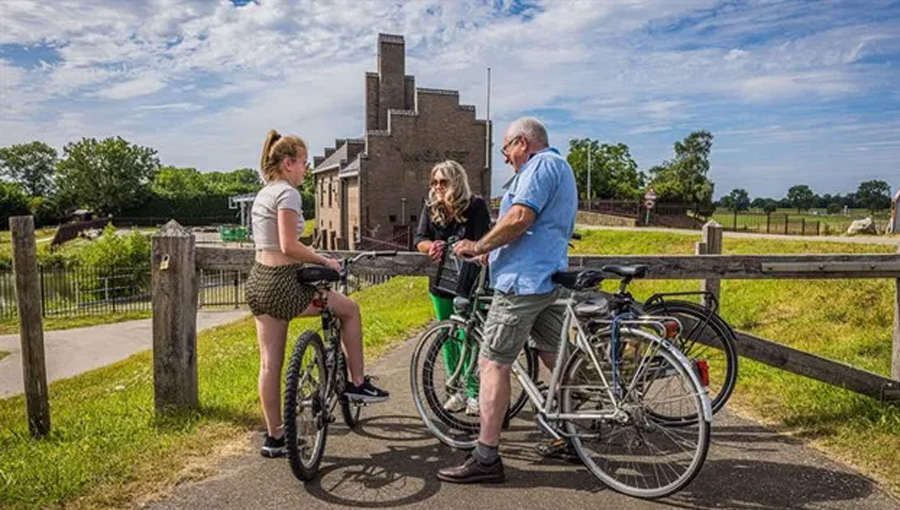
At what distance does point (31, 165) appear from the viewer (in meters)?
113

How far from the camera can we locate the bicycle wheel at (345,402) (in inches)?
185

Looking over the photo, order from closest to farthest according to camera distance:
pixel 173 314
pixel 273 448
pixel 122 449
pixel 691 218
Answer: pixel 273 448 < pixel 122 449 < pixel 173 314 < pixel 691 218

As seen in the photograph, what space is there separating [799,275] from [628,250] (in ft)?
75.4

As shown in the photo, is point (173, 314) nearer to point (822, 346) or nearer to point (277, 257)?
point (277, 257)

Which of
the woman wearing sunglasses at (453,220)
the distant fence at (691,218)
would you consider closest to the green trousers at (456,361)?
the woman wearing sunglasses at (453,220)

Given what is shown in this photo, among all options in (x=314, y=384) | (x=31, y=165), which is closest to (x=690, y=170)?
(x=314, y=384)

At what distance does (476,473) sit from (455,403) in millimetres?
867

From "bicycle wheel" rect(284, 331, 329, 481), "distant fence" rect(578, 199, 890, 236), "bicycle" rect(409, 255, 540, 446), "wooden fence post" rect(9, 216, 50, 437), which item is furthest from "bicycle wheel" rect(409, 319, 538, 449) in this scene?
"distant fence" rect(578, 199, 890, 236)

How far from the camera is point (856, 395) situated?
18.2 ft

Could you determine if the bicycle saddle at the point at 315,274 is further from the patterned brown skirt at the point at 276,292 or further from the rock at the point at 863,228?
the rock at the point at 863,228

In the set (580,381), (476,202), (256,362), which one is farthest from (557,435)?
(256,362)

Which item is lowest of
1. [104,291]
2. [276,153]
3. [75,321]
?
[75,321]

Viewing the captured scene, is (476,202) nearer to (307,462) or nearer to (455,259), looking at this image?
(455,259)

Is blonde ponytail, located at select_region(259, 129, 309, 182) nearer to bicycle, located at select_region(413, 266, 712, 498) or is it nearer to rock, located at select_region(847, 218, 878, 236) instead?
bicycle, located at select_region(413, 266, 712, 498)
